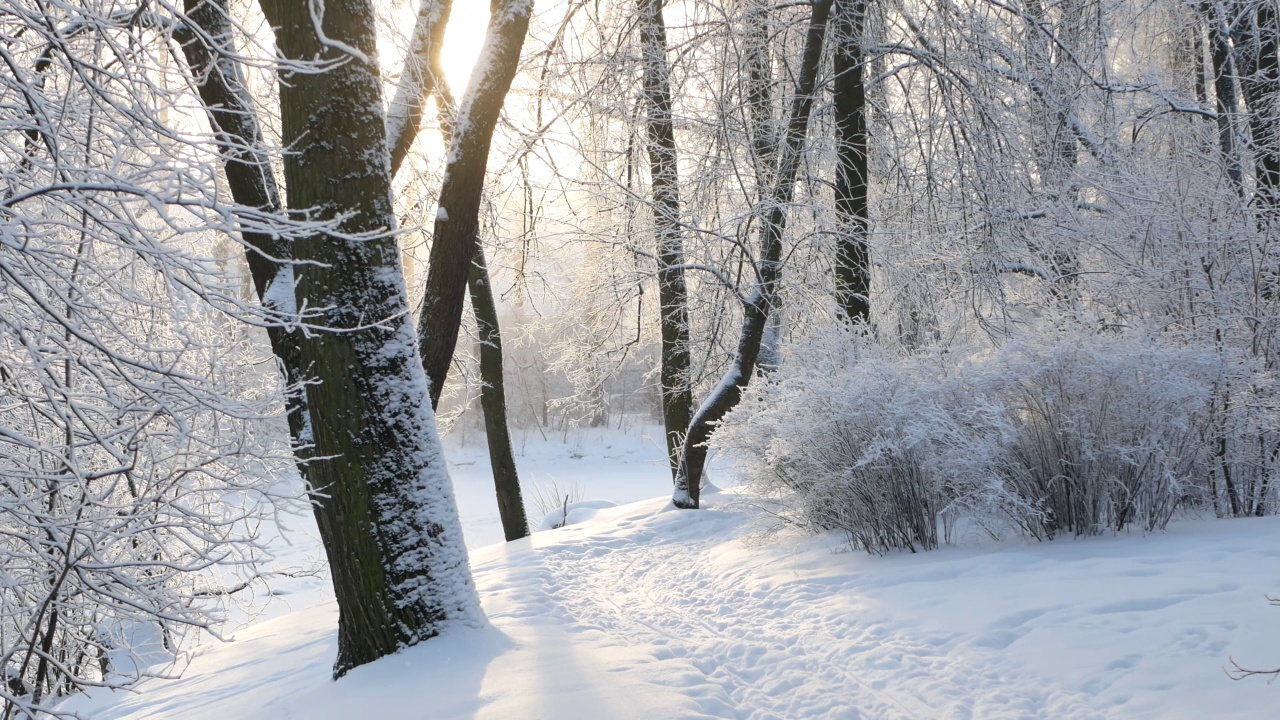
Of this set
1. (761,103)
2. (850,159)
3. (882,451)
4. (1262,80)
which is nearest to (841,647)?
(882,451)

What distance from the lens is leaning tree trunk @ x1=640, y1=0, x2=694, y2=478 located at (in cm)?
807

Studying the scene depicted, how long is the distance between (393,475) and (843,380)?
332cm

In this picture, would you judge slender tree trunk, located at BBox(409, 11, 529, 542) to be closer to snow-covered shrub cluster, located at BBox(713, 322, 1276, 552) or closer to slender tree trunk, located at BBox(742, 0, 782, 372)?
slender tree trunk, located at BBox(742, 0, 782, 372)

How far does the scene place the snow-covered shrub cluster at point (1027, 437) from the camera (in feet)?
15.9

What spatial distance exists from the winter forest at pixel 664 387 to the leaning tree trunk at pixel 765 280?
0.05 metres

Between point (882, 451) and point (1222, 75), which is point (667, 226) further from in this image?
point (1222, 75)

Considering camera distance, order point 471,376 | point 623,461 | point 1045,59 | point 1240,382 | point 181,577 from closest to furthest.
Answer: point 1240,382 < point 1045,59 < point 181,577 < point 471,376 < point 623,461

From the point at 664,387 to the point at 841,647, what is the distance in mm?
5784

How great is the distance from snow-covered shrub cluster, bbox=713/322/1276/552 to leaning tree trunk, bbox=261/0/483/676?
293cm

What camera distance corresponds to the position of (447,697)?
323cm

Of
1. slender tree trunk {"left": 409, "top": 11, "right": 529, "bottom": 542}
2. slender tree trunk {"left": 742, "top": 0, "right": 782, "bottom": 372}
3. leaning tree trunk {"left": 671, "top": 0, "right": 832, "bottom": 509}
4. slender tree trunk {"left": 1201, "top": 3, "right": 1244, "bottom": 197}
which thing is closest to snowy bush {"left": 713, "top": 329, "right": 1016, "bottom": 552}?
leaning tree trunk {"left": 671, "top": 0, "right": 832, "bottom": 509}

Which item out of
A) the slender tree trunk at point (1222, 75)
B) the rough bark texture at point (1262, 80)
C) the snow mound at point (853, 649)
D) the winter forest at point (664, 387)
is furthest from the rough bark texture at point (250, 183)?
the slender tree trunk at point (1222, 75)

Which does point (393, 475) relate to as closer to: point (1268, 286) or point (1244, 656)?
point (1244, 656)

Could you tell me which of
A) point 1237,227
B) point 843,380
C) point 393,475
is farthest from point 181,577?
point 1237,227
